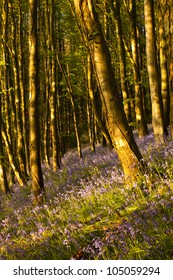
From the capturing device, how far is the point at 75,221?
20.5ft

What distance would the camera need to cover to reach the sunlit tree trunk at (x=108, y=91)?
22.0ft

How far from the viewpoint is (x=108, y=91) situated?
22.0ft

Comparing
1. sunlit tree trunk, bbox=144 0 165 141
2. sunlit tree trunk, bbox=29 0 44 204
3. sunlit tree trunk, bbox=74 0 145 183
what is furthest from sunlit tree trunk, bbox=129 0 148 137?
sunlit tree trunk, bbox=74 0 145 183

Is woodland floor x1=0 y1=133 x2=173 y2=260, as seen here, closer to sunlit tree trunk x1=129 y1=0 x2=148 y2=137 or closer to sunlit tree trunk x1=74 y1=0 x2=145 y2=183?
sunlit tree trunk x1=74 y1=0 x2=145 y2=183

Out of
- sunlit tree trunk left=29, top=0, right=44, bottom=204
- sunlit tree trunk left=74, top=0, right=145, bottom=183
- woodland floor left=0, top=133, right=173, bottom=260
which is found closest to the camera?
Answer: woodland floor left=0, top=133, right=173, bottom=260

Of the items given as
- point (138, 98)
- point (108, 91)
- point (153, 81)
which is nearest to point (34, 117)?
point (108, 91)

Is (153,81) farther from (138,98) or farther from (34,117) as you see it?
(138,98)

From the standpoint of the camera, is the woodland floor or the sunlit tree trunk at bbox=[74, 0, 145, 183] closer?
the woodland floor

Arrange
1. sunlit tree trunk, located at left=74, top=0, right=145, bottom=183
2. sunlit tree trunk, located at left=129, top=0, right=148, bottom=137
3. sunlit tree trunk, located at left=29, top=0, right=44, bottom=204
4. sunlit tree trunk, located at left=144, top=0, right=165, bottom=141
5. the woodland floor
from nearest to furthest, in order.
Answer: the woodland floor, sunlit tree trunk, located at left=74, top=0, right=145, bottom=183, sunlit tree trunk, located at left=29, top=0, right=44, bottom=204, sunlit tree trunk, located at left=144, top=0, right=165, bottom=141, sunlit tree trunk, located at left=129, top=0, right=148, bottom=137

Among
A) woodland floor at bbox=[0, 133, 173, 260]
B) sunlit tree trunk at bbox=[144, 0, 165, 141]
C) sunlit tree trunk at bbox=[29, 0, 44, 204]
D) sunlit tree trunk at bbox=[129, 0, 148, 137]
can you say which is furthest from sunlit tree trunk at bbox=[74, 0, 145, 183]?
sunlit tree trunk at bbox=[129, 0, 148, 137]

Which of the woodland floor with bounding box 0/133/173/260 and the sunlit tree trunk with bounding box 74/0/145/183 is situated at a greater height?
the sunlit tree trunk with bounding box 74/0/145/183

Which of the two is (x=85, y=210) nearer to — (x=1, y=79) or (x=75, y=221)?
(x=75, y=221)

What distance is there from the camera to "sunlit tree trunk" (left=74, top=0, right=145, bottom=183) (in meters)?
6.69

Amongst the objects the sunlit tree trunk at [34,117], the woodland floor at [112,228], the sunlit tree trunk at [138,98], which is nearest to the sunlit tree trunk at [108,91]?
the woodland floor at [112,228]
